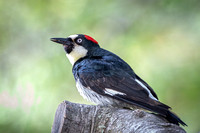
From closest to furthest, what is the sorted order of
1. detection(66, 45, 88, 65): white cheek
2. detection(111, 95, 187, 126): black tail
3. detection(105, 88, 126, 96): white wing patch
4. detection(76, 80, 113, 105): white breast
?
detection(111, 95, 187, 126): black tail, detection(105, 88, 126, 96): white wing patch, detection(76, 80, 113, 105): white breast, detection(66, 45, 88, 65): white cheek

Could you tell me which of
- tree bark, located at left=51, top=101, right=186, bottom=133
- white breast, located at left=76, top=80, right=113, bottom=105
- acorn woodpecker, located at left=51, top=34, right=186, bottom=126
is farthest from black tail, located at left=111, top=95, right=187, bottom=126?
tree bark, located at left=51, top=101, right=186, bottom=133

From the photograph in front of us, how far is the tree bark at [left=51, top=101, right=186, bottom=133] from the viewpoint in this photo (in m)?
2.41

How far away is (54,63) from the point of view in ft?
17.1

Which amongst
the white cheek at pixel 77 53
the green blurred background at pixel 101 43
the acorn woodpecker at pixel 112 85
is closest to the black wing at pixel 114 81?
the acorn woodpecker at pixel 112 85

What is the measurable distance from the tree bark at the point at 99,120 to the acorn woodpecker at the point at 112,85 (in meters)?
0.56

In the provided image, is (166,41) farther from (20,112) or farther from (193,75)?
(20,112)

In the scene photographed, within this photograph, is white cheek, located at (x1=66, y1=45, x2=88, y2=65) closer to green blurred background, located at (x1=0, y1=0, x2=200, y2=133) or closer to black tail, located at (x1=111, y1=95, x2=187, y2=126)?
green blurred background, located at (x1=0, y1=0, x2=200, y2=133)

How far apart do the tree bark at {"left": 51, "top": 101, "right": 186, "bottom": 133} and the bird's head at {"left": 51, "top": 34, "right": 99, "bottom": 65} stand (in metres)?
1.95

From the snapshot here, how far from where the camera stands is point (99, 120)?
2523mm

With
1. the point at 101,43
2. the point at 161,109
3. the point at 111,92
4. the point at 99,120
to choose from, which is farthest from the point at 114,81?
the point at 101,43

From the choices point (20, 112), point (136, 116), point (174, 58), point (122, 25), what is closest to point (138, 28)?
point (122, 25)

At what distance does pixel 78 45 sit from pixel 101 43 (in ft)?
3.68

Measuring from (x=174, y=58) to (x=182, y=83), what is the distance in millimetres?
526

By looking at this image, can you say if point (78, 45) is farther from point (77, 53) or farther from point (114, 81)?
point (114, 81)
